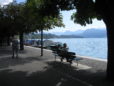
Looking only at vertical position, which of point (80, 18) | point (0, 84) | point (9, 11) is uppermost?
point (9, 11)

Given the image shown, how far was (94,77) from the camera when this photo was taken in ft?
36.8

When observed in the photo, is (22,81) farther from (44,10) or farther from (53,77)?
(44,10)

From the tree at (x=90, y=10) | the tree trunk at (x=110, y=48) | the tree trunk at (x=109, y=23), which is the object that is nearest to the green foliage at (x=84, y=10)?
the tree at (x=90, y=10)

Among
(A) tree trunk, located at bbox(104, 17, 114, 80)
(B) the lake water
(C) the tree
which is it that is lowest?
(B) the lake water

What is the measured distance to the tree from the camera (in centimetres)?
1059

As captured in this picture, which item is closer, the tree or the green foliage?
the tree

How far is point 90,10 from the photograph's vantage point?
14234 mm

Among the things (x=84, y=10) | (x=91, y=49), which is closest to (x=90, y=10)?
(x=84, y=10)

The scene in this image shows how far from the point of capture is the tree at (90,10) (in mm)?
10594

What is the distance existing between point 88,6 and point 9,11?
18.9m

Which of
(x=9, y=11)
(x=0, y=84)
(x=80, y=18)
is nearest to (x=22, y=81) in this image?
(x=0, y=84)

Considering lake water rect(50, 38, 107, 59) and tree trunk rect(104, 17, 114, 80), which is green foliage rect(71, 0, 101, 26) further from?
lake water rect(50, 38, 107, 59)

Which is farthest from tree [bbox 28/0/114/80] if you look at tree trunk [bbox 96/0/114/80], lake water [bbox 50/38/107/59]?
lake water [bbox 50/38/107/59]

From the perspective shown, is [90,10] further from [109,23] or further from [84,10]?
[109,23]
